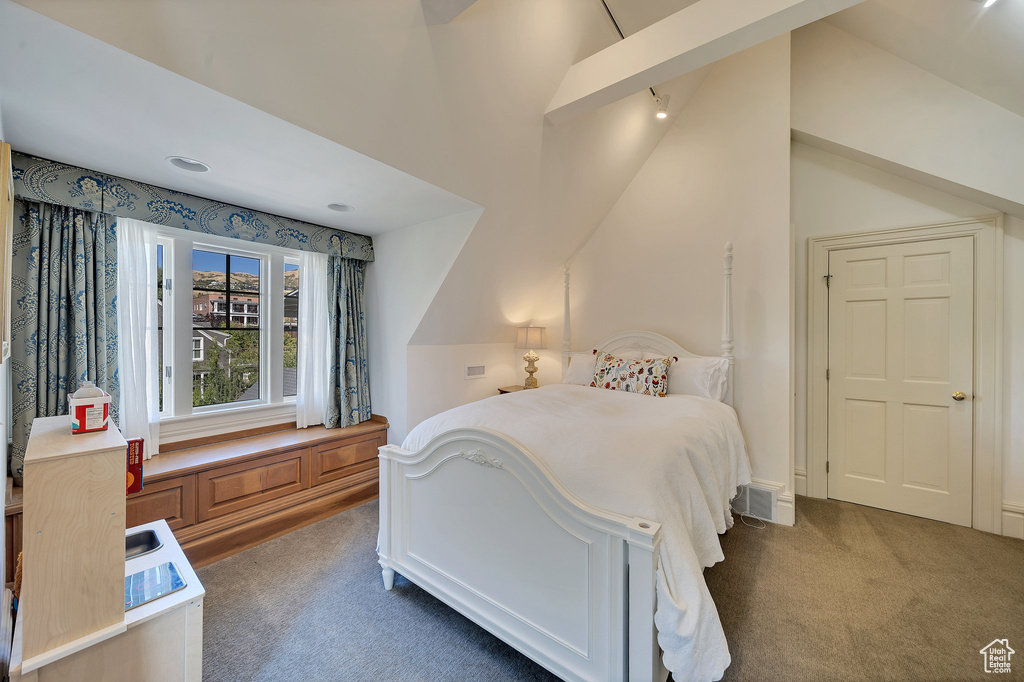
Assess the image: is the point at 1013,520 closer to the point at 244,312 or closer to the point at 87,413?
the point at 87,413

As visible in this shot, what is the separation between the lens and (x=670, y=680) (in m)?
1.44

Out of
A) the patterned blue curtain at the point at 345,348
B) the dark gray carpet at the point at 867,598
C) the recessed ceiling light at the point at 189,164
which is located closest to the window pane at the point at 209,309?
the patterned blue curtain at the point at 345,348

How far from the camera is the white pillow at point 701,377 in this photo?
282cm

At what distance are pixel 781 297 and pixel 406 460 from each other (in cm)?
261

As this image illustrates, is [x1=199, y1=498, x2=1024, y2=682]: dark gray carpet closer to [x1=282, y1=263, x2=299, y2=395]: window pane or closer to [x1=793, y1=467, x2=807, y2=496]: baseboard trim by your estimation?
[x1=793, y1=467, x2=807, y2=496]: baseboard trim

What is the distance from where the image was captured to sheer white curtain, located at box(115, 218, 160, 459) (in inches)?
91.3

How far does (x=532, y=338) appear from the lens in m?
3.79

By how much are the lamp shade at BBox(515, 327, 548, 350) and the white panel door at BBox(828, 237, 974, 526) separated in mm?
2210

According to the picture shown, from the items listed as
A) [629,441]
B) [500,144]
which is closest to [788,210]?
[500,144]

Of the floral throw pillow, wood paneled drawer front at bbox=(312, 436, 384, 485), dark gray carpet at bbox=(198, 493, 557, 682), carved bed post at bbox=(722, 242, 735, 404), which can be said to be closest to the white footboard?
dark gray carpet at bbox=(198, 493, 557, 682)

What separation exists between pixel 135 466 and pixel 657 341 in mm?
3085

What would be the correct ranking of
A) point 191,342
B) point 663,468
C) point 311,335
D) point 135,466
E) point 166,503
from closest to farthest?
1. point 135,466
2. point 663,468
3. point 166,503
4. point 191,342
5. point 311,335

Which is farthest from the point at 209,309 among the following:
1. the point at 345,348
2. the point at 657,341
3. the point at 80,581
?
the point at 657,341

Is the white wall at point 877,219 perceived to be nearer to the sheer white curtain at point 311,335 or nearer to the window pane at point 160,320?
the sheer white curtain at point 311,335
